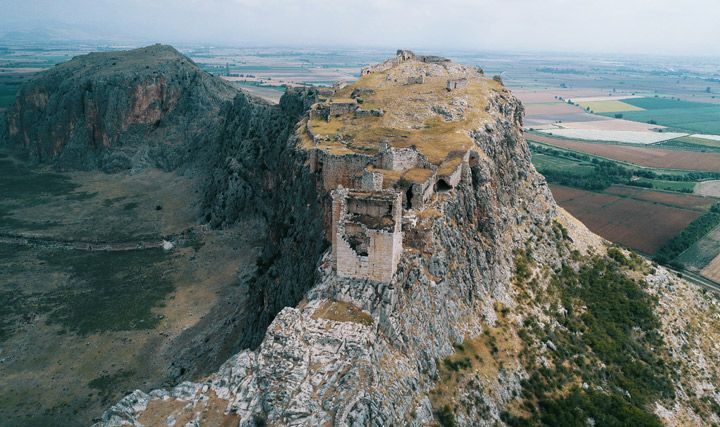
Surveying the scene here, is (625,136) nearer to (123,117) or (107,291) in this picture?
(123,117)

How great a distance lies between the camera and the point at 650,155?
514 ft

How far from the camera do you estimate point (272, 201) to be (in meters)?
75.2

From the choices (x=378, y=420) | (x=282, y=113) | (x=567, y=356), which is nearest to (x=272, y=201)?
(x=282, y=113)

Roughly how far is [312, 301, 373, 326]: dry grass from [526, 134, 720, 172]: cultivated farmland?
458 ft

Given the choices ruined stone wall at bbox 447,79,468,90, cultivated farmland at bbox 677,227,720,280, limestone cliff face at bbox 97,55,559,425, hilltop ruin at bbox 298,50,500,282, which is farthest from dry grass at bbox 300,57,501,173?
cultivated farmland at bbox 677,227,720,280

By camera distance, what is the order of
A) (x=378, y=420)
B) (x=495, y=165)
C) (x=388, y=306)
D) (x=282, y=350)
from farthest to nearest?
1. (x=495, y=165)
2. (x=388, y=306)
3. (x=282, y=350)
4. (x=378, y=420)

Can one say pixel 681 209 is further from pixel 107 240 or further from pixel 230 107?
pixel 107 240

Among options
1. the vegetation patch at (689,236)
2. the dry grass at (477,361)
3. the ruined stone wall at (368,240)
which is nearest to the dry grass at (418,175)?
the ruined stone wall at (368,240)

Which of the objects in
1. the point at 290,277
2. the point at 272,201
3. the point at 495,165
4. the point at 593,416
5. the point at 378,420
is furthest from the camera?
the point at 272,201

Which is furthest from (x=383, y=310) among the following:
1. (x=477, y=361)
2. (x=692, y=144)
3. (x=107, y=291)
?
(x=692, y=144)

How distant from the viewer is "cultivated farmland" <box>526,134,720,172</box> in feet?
475

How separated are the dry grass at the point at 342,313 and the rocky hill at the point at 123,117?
286 feet

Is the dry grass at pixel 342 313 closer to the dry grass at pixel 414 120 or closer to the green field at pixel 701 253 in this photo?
the dry grass at pixel 414 120

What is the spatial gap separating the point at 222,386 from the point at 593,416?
26034mm
